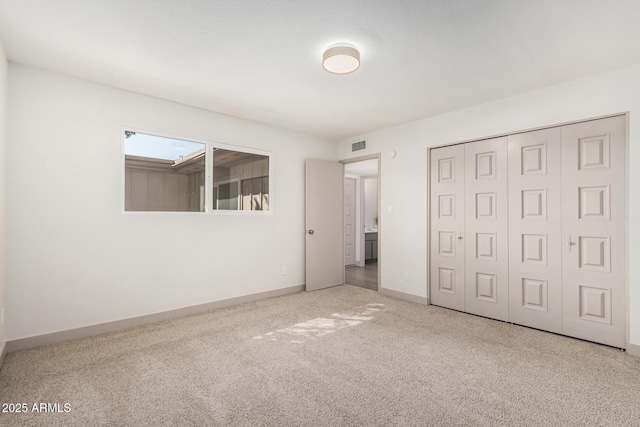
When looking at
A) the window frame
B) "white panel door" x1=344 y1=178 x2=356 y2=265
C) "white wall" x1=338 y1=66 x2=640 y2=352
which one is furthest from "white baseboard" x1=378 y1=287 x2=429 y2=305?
"white panel door" x1=344 y1=178 x2=356 y2=265

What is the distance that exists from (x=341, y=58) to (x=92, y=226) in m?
2.87

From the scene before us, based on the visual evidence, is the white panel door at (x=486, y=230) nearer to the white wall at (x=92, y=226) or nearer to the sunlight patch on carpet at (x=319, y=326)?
the sunlight patch on carpet at (x=319, y=326)

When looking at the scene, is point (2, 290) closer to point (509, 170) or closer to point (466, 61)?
point (466, 61)

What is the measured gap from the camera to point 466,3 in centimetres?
199

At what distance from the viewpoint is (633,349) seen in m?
2.73

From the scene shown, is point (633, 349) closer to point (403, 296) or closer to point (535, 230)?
point (535, 230)

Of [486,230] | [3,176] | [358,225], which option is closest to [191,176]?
[3,176]

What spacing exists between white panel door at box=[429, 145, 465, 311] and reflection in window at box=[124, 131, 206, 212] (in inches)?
121

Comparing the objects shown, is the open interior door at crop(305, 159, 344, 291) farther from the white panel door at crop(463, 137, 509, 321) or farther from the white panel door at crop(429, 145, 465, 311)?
the white panel door at crop(463, 137, 509, 321)

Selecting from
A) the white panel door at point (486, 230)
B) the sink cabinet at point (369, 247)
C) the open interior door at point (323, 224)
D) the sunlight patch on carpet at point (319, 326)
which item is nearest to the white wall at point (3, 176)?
the sunlight patch on carpet at point (319, 326)

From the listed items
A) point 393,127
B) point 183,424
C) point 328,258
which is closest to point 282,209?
point 328,258

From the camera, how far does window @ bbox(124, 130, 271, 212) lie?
3.43m

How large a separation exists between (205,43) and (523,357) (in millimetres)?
3676

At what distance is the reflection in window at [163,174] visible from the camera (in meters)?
3.40
